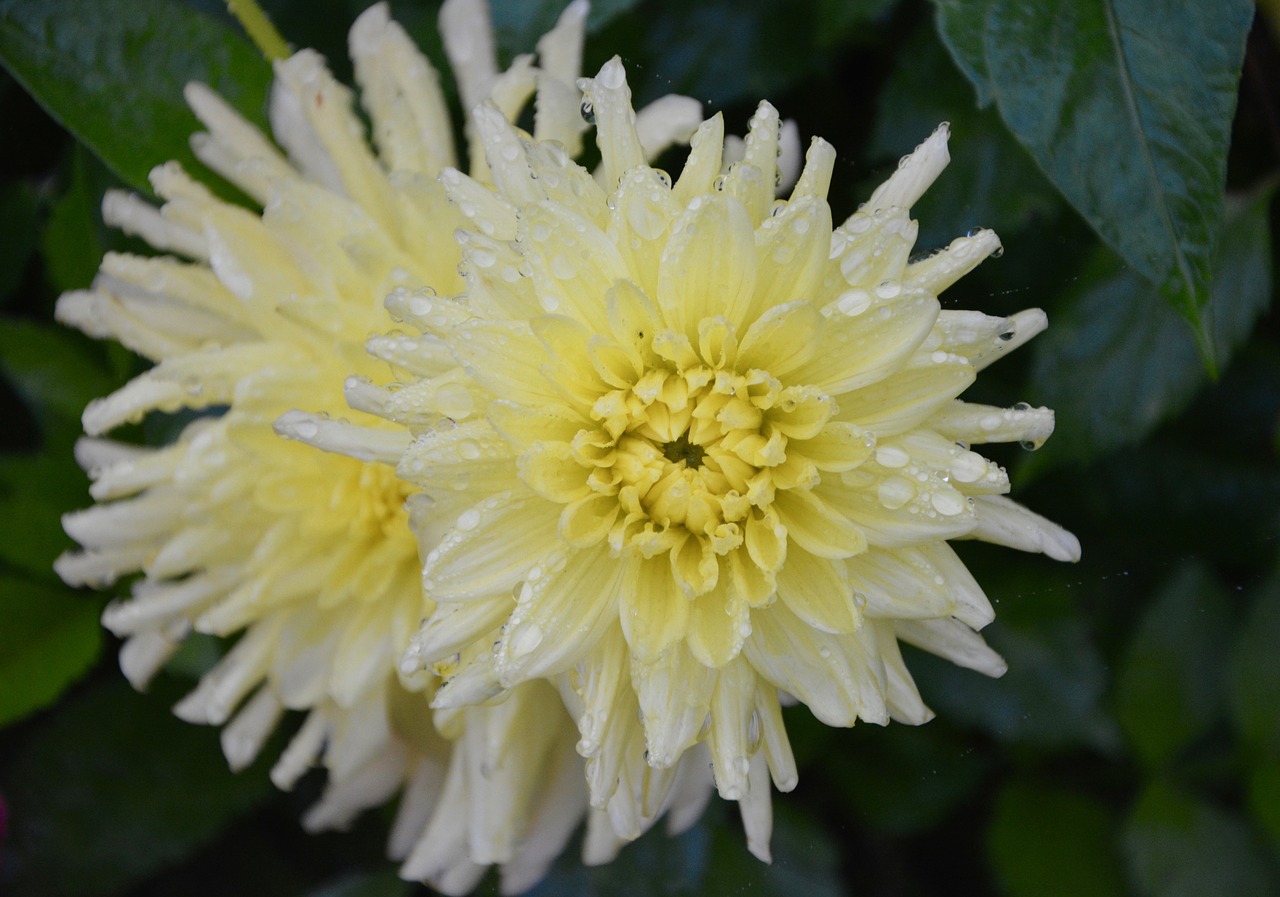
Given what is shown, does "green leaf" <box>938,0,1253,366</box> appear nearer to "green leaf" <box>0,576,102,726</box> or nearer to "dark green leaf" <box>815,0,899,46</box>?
"dark green leaf" <box>815,0,899,46</box>

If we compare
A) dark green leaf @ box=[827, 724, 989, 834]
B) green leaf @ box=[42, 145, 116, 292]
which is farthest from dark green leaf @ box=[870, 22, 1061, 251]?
green leaf @ box=[42, 145, 116, 292]

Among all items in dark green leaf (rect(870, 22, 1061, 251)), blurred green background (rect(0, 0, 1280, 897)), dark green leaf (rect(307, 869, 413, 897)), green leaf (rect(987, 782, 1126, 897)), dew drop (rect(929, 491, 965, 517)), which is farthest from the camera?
green leaf (rect(987, 782, 1126, 897))

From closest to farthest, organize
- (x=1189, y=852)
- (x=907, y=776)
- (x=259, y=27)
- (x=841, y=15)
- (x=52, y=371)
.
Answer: (x=259, y=27) < (x=841, y=15) < (x=52, y=371) < (x=1189, y=852) < (x=907, y=776)

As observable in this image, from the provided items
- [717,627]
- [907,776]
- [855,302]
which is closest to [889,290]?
[855,302]

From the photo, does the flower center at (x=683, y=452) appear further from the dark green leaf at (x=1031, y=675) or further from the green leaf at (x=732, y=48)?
the dark green leaf at (x=1031, y=675)

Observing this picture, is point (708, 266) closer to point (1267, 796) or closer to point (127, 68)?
point (127, 68)

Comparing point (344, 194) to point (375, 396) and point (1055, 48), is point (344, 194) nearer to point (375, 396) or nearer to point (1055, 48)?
point (375, 396)

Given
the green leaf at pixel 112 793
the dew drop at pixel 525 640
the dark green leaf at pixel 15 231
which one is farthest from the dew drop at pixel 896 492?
the dark green leaf at pixel 15 231
